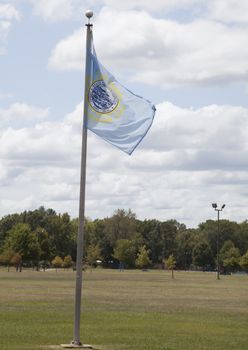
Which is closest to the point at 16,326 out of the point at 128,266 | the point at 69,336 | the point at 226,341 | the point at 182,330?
the point at 69,336

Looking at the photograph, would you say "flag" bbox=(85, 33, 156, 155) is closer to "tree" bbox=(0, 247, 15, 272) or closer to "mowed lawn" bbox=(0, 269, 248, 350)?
"mowed lawn" bbox=(0, 269, 248, 350)

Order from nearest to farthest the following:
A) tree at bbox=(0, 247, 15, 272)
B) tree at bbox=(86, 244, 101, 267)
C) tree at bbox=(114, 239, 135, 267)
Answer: tree at bbox=(0, 247, 15, 272), tree at bbox=(114, 239, 135, 267), tree at bbox=(86, 244, 101, 267)

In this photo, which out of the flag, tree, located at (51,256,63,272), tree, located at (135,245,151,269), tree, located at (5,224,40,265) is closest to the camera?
the flag

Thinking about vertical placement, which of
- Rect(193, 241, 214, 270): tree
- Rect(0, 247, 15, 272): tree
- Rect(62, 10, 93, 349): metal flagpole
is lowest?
Rect(62, 10, 93, 349): metal flagpole

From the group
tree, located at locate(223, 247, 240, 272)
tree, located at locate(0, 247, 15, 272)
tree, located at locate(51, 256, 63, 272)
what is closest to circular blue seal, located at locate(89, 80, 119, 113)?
tree, located at locate(0, 247, 15, 272)

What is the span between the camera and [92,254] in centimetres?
15500

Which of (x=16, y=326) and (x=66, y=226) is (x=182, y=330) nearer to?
(x=16, y=326)

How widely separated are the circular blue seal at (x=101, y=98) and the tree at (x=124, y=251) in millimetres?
132683

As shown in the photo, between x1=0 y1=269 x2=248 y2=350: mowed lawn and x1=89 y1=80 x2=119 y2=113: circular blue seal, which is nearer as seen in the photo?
x1=89 y1=80 x2=119 y2=113: circular blue seal

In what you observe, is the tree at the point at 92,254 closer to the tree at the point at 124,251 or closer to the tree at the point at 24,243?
the tree at the point at 124,251

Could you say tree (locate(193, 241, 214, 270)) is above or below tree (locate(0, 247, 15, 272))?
above

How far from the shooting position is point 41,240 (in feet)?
462

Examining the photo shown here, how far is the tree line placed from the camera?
15138cm

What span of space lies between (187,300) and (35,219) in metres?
138
